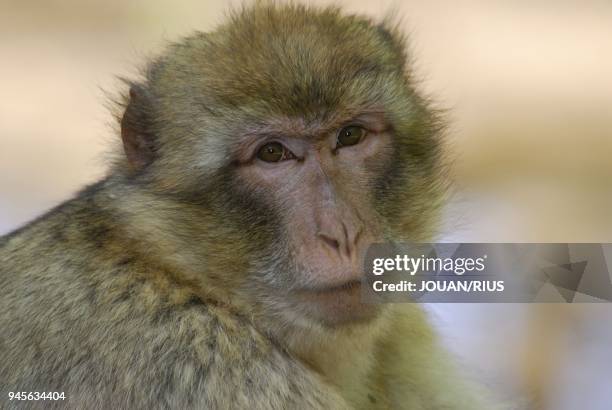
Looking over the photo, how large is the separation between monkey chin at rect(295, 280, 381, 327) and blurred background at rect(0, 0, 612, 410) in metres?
0.21

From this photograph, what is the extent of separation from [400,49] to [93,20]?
2.01ft

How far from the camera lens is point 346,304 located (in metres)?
1.53

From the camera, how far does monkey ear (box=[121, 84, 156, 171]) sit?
66.2 inches

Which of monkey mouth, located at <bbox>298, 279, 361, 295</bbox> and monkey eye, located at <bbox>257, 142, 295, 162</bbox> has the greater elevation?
monkey eye, located at <bbox>257, 142, 295, 162</bbox>

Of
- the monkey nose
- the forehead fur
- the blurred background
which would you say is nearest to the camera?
the monkey nose

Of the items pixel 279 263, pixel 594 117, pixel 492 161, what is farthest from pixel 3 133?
pixel 594 117

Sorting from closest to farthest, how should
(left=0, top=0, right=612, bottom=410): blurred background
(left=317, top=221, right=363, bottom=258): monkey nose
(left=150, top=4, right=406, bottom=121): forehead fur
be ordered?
1. (left=317, top=221, right=363, bottom=258): monkey nose
2. (left=150, top=4, right=406, bottom=121): forehead fur
3. (left=0, top=0, right=612, bottom=410): blurred background

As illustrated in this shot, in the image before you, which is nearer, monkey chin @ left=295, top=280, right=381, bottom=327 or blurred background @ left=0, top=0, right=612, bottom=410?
monkey chin @ left=295, top=280, right=381, bottom=327

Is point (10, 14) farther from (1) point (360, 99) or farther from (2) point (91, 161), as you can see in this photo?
(1) point (360, 99)

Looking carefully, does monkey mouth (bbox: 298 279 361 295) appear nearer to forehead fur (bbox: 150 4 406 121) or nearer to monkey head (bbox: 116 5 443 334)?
monkey head (bbox: 116 5 443 334)

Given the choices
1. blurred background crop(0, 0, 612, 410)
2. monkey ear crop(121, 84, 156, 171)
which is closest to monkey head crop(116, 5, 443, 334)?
monkey ear crop(121, 84, 156, 171)

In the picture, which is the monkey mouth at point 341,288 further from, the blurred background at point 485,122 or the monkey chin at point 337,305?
the blurred background at point 485,122

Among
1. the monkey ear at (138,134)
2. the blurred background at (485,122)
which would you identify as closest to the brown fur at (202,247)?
the monkey ear at (138,134)

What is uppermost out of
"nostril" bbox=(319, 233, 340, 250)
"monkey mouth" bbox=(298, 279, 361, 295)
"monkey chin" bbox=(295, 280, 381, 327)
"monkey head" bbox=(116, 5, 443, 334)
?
"monkey head" bbox=(116, 5, 443, 334)
